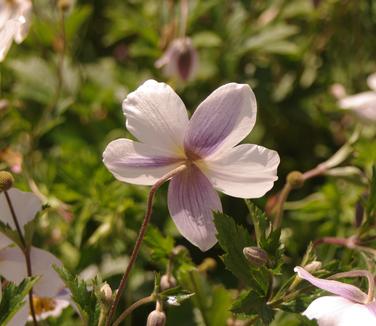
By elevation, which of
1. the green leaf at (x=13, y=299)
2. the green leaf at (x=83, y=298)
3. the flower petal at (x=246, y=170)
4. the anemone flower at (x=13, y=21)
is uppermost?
the anemone flower at (x=13, y=21)

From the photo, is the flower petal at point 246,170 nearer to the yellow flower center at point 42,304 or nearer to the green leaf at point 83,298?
the green leaf at point 83,298

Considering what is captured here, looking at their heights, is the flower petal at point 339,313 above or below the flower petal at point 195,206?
below

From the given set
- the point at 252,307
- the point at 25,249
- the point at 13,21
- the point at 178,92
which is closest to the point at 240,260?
the point at 252,307

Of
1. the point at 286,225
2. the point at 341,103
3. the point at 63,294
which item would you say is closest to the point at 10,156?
the point at 63,294

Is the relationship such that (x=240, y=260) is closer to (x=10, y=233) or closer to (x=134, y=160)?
(x=134, y=160)

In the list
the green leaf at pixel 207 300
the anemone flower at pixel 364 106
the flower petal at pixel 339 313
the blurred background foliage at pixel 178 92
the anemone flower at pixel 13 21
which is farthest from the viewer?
the anemone flower at pixel 364 106

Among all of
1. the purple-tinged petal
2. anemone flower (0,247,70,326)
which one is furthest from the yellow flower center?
the purple-tinged petal

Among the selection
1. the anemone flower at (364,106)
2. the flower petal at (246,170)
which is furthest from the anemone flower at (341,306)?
the anemone flower at (364,106)
